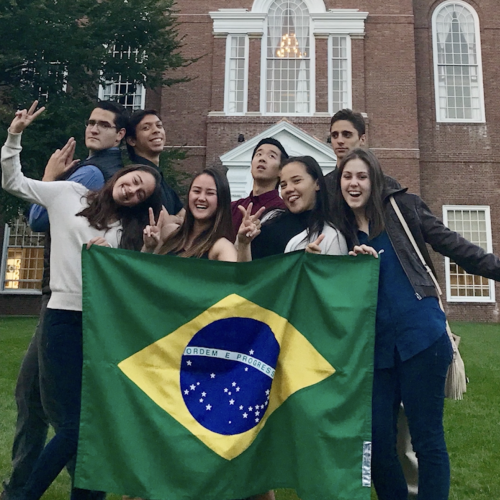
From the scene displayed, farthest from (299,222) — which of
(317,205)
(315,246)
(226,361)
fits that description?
(226,361)

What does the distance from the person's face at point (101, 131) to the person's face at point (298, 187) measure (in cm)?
118

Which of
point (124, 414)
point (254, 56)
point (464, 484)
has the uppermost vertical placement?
point (254, 56)

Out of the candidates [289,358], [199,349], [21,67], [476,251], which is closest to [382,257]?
[476,251]

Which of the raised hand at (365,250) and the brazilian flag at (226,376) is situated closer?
the brazilian flag at (226,376)

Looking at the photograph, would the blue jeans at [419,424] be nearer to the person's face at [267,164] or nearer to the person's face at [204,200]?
the person's face at [204,200]

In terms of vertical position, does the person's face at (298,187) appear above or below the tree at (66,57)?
below

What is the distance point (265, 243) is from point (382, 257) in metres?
0.75

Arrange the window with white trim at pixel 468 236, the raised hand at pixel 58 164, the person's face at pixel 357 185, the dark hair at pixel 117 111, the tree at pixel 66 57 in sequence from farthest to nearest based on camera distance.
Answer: the window with white trim at pixel 468 236
the tree at pixel 66 57
the dark hair at pixel 117 111
the raised hand at pixel 58 164
the person's face at pixel 357 185

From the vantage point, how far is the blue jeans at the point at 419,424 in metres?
2.56

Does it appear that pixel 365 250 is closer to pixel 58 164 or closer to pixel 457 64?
pixel 58 164

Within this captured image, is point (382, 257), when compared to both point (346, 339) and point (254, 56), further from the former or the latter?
point (254, 56)

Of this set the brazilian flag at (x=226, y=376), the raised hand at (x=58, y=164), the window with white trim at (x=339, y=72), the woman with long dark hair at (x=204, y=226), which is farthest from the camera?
the window with white trim at (x=339, y=72)

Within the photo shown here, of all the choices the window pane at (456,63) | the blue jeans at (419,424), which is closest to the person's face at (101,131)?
the blue jeans at (419,424)

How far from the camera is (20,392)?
317 cm
